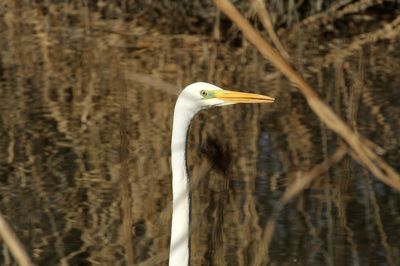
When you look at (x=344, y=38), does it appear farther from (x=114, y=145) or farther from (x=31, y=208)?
(x=31, y=208)

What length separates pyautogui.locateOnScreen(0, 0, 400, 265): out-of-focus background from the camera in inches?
163

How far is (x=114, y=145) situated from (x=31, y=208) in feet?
2.74

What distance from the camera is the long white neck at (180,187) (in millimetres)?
2551

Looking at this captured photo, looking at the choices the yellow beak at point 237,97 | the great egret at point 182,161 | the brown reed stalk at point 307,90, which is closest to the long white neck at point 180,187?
the great egret at point 182,161

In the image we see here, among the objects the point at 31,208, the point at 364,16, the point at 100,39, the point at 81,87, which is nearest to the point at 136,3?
the point at 100,39

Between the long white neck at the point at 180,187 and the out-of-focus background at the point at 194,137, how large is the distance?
97 mm

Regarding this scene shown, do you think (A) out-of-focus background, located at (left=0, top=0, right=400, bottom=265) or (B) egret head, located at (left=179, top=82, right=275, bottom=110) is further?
(A) out-of-focus background, located at (left=0, top=0, right=400, bottom=265)

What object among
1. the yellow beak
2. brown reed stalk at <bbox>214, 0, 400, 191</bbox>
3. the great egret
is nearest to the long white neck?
the great egret

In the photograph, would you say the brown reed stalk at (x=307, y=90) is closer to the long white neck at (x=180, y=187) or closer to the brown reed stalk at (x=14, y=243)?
the brown reed stalk at (x=14, y=243)

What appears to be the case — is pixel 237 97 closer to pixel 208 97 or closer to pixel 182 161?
pixel 208 97

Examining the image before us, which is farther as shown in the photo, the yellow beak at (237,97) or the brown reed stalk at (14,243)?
the yellow beak at (237,97)

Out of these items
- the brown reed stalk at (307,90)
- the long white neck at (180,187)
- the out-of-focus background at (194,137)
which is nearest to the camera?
the brown reed stalk at (307,90)

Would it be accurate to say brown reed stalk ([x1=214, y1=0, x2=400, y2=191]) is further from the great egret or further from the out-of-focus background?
the great egret

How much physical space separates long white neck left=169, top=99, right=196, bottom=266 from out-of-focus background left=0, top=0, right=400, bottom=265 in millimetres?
97
